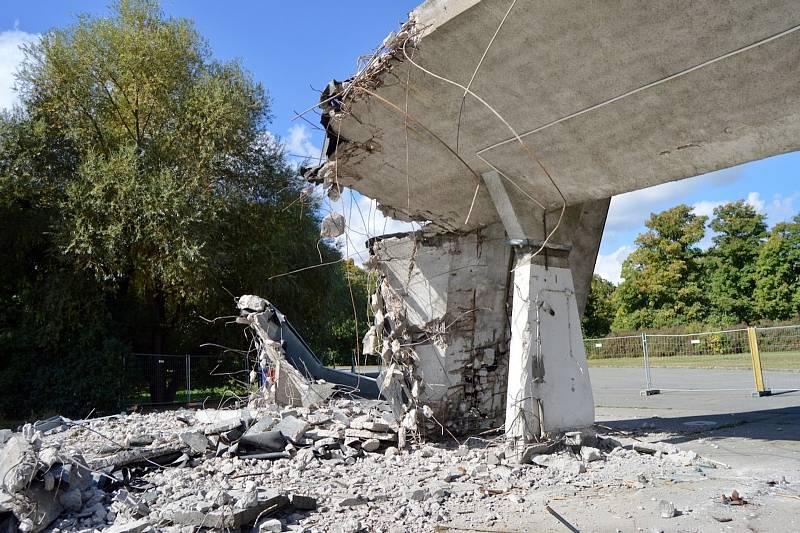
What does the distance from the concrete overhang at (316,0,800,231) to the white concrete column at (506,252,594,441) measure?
34.1 inches

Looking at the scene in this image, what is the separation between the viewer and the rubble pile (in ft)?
15.2

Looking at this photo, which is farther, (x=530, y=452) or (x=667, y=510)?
(x=530, y=452)

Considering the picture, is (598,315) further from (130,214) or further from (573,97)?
(573,97)

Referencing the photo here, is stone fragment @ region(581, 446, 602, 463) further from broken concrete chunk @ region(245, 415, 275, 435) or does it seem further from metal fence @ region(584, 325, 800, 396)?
metal fence @ region(584, 325, 800, 396)

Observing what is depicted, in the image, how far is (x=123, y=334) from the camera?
57.8ft

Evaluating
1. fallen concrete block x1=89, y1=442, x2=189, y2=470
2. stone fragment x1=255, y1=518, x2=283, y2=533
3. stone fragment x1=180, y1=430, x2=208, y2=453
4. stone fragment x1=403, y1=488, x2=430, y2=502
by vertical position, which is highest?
stone fragment x1=180, y1=430, x2=208, y2=453

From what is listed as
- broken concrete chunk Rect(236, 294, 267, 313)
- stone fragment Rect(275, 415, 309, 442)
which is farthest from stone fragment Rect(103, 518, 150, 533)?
broken concrete chunk Rect(236, 294, 267, 313)

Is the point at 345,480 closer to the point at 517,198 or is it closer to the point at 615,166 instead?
the point at 517,198

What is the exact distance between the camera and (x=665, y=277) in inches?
1576

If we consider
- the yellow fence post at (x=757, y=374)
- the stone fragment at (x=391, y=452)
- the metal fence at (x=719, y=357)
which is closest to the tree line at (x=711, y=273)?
the metal fence at (x=719, y=357)

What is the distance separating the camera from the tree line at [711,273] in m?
37.1

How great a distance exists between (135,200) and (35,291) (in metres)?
3.93

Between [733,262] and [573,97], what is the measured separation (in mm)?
39708

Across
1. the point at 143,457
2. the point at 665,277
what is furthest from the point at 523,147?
the point at 665,277
